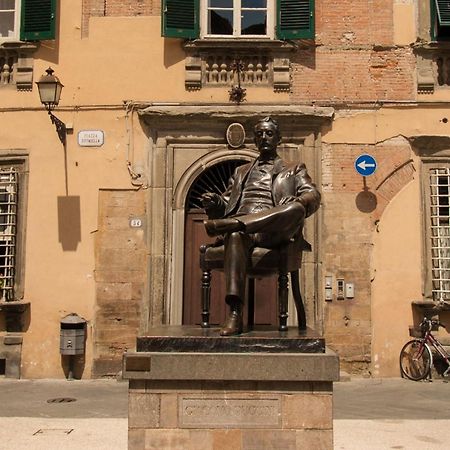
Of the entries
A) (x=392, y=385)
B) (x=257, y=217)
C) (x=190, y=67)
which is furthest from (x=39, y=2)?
(x=392, y=385)

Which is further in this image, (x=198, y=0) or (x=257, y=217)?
(x=198, y=0)

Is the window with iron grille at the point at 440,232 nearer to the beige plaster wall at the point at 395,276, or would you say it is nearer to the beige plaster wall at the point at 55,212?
the beige plaster wall at the point at 395,276

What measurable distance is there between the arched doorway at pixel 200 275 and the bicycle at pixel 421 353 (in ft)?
6.81

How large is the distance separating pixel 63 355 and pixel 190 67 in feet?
16.2

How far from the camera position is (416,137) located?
10.3m

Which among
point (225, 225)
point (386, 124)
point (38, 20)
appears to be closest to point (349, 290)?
point (386, 124)

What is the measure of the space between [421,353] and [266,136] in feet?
18.8

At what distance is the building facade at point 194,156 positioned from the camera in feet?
33.3

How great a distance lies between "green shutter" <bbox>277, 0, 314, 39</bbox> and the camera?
410 inches

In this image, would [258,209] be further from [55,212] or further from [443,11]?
[443,11]

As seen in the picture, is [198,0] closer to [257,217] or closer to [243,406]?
[257,217]

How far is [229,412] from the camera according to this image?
178 inches

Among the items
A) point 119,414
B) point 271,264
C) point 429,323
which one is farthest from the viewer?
point 429,323

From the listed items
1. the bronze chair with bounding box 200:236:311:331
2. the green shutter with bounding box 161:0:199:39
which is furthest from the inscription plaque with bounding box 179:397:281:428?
the green shutter with bounding box 161:0:199:39
